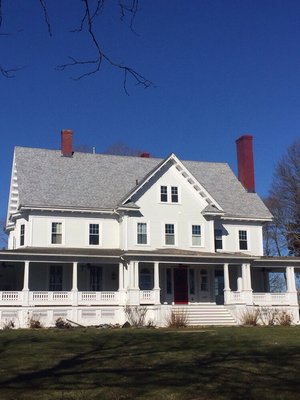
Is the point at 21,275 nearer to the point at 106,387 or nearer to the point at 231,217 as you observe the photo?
the point at 231,217

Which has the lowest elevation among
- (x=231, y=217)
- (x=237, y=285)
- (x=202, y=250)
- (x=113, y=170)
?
(x=237, y=285)

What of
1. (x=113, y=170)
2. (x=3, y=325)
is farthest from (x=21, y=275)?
(x=113, y=170)

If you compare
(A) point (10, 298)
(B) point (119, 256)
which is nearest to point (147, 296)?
(B) point (119, 256)

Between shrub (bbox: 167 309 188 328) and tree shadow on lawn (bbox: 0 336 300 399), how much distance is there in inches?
477

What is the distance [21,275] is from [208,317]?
11.3m

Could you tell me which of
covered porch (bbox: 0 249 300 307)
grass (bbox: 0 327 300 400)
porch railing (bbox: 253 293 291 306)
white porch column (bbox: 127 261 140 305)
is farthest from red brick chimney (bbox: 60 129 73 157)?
grass (bbox: 0 327 300 400)

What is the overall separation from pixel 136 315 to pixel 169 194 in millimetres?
8117

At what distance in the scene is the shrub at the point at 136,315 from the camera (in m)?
28.4

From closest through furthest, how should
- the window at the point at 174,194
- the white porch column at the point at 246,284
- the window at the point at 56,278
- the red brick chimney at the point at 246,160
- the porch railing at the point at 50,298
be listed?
the porch railing at the point at 50,298
the window at the point at 56,278
the white porch column at the point at 246,284
the window at the point at 174,194
the red brick chimney at the point at 246,160

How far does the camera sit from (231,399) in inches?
349

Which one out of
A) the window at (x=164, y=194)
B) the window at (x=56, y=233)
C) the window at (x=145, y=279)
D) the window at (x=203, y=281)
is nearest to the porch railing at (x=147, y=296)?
the window at (x=145, y=279)

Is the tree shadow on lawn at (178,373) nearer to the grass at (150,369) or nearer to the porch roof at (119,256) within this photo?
the grass at (150,369)

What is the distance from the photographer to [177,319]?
2789cm

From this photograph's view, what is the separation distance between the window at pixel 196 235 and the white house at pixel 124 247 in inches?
2.4
